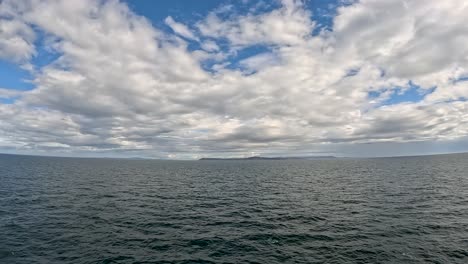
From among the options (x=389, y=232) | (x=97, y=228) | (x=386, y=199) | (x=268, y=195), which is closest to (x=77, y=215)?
(x=97, y=228)

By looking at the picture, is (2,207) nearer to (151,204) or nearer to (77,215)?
(77,215)

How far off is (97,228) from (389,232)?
39.5 meters

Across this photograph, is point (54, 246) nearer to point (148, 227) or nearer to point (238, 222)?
point (148, 227)

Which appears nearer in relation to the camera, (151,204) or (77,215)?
(77,215)

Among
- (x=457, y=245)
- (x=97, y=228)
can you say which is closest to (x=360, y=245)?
(x=457, y=245)

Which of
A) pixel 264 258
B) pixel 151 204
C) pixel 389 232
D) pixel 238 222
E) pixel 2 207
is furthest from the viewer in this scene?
pixel 151 204

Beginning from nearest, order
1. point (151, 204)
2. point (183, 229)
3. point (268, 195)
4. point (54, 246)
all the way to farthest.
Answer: point (54, 246)
point (183, 229)
point (151, 204)
point (268, 195)

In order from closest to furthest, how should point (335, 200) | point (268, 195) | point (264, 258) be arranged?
point (264, 258) → point (335, 200) → point (268, 195)

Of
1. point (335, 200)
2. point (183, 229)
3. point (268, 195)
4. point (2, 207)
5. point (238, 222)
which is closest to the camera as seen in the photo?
point (183, 229)

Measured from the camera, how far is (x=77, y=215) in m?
40.8

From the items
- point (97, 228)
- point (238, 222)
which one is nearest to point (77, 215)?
point (97, 228)

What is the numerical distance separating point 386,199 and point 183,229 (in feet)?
143

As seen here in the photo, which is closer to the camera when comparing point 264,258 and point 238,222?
point 264,258

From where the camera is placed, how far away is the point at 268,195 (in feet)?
206
